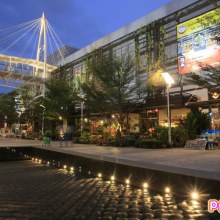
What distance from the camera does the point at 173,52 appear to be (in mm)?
28344

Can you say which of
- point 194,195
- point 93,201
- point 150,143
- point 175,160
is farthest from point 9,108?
point 194,195

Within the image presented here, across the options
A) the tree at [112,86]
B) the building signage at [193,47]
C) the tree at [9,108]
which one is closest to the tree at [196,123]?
the building signage at [193,47]

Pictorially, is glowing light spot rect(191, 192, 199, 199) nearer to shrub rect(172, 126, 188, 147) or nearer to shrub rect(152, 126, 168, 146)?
shrub rect(152, 126, 168, 146)

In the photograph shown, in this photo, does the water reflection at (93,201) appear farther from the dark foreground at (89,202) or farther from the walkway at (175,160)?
the walkway at (175,160)

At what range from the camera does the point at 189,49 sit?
25719mm

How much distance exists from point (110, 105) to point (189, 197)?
762 inches

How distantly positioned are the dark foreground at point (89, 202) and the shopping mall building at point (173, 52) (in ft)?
48.2

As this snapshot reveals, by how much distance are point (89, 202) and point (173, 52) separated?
79.9 ft

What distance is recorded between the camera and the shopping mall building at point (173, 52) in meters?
24.2

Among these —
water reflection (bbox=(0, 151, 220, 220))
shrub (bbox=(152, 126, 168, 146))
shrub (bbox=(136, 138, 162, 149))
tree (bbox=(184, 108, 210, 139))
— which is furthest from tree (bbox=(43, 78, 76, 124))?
water reflection (bbox=(0, 151, 220, 220))

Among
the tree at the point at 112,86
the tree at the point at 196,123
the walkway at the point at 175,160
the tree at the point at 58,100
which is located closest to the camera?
the walkway at the point at 175,160

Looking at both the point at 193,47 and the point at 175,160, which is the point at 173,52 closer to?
the point at 193,47

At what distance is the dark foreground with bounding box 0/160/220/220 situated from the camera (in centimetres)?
544

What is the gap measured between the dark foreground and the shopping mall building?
48.2 ft
